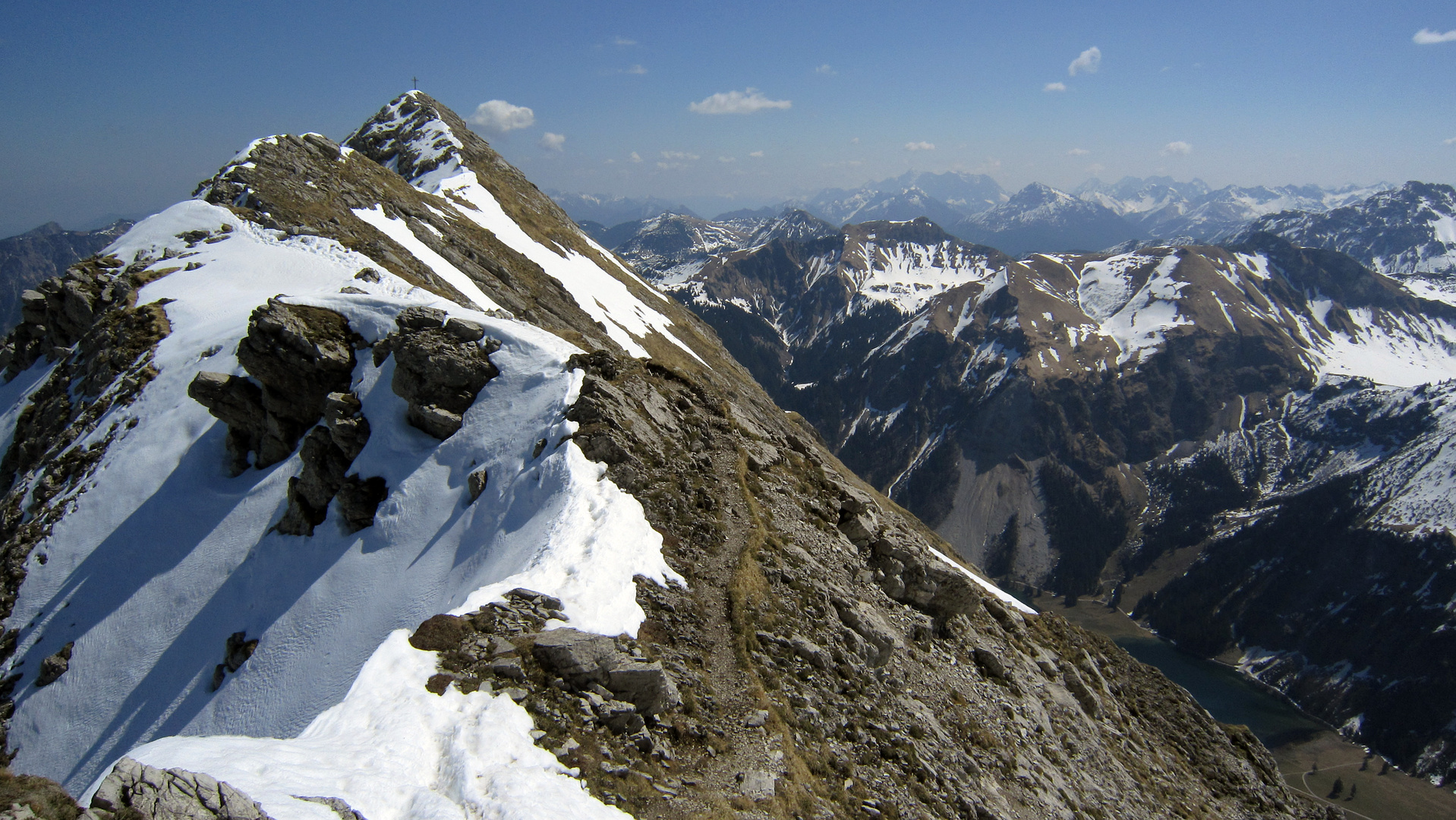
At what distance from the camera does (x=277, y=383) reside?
3133cm

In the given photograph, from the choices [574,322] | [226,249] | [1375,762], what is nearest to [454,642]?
[226,249]

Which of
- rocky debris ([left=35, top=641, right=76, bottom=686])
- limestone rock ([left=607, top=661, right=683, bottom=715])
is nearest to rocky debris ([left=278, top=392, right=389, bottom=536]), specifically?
rocky debris ([left=35, top=641, right=76, bottom=686])

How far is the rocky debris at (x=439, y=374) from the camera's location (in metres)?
27.9

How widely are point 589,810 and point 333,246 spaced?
1939 inches

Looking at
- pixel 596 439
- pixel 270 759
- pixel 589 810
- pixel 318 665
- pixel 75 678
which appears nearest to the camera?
pixel 270 759

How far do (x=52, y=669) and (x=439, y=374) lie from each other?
2003cm

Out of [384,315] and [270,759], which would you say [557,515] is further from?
[384,315]

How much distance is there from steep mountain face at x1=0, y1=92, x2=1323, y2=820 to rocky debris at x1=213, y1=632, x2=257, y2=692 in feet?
0.87

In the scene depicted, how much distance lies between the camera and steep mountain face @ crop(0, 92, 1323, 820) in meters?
14.4

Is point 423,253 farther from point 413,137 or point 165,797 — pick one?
point 413,137

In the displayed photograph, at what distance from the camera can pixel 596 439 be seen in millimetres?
24328

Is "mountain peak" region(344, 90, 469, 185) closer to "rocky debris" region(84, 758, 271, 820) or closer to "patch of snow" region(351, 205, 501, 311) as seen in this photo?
"patch of snow" region(351, 205, 501, 311)

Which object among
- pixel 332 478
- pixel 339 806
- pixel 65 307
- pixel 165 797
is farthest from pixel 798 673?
pixel 65 307

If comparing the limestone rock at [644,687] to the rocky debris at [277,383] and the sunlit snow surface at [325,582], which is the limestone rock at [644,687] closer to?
the sunlit snow surface at [325,582]
